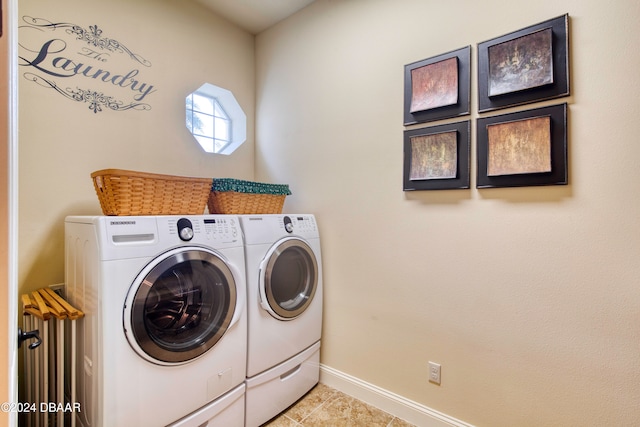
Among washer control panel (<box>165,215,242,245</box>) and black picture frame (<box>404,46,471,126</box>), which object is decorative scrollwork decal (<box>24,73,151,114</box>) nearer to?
washer control panel (<box>165,215,242,245</box>)

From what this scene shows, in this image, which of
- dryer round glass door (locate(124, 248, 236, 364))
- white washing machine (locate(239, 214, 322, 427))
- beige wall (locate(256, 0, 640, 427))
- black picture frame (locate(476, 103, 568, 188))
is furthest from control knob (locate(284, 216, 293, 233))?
black picture frame (locate(476, 103, 568, 188))

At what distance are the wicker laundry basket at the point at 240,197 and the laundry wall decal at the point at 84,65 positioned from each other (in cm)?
84

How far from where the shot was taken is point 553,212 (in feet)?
4.50

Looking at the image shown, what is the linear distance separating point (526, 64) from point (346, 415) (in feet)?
6.90

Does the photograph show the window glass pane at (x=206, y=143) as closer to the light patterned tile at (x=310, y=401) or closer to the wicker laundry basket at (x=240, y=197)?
the wicker laundry basket at (x=240, y=197)

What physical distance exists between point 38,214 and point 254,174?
1445 millimetres

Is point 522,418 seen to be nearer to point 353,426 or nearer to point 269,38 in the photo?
point 353,426

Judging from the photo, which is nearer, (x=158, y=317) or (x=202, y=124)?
(x=158, y=317)

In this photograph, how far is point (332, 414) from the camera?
1.82 m

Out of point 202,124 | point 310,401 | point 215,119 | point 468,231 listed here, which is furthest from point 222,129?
point 310,401

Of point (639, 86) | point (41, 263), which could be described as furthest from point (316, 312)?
point (639, 86)

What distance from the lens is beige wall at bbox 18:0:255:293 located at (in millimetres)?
1580

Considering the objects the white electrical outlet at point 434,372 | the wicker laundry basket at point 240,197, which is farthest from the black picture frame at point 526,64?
the white electrical outlet at point 434,372

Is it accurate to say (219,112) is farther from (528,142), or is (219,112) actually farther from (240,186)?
(528,142)
